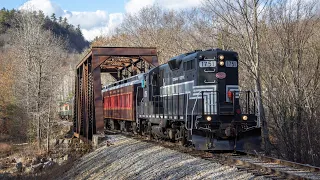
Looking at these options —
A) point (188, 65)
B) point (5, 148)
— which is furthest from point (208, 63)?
point (5, 148)

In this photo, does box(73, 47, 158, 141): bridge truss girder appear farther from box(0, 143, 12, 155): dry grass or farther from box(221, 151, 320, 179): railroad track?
box(221, 151, 320, 179): railroad track

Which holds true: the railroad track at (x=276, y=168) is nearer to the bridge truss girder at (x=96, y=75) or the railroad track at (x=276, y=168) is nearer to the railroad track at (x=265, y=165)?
the railroad track at (x=265, y=165)

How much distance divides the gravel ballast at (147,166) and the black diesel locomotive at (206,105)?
1.05 metres

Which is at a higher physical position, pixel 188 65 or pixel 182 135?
pixel 188 65

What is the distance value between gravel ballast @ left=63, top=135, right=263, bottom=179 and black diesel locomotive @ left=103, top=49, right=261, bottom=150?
41.4 inches

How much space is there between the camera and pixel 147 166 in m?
13.4

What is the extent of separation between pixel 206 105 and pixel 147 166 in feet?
10.9

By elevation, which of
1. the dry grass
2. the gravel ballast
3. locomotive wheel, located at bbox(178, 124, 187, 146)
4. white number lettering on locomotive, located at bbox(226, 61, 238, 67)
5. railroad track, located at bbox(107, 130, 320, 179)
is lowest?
the dry grass

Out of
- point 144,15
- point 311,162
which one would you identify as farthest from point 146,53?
point 144,15

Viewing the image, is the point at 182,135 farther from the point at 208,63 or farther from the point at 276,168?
the point at 276,168

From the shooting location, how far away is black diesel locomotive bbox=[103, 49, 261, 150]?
1425 cm

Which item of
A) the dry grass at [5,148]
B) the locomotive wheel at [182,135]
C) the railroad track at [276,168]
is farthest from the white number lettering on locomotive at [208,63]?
the dry grass at [5,148]

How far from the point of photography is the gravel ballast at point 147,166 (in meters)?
10.8

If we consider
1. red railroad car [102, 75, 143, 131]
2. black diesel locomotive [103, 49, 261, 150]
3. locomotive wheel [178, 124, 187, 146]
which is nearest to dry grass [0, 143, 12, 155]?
red railroad car [102, 75, 143, 131]
